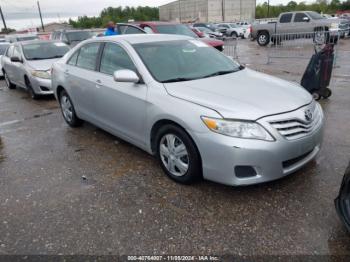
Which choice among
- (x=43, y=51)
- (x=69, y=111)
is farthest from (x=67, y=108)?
(x=43, y=51)

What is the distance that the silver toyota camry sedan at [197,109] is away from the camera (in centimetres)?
288

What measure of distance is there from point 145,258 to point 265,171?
4.32ft

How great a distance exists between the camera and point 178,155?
3.36 m

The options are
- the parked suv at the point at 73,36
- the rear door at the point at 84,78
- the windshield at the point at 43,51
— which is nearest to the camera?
the rear door at the point at 84,78

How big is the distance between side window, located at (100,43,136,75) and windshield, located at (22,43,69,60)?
5.02 meters

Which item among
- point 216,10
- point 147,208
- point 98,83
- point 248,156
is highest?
point 216,10

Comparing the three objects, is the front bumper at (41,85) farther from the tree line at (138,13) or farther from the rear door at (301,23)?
the tree line at (138,13)

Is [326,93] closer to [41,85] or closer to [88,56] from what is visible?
[88,56]

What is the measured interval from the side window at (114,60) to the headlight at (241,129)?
58.6 inches

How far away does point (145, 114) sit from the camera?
142 inches

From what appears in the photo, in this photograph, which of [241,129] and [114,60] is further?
[114,60]

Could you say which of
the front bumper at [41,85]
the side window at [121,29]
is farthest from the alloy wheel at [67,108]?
the side window at [121,29]

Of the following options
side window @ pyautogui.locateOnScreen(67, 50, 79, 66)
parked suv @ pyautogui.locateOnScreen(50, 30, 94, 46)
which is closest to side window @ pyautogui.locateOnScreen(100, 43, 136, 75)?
side window @ pyautogui.locateOnScreen(67, 50, 79, 66)

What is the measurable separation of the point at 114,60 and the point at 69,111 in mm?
1775
